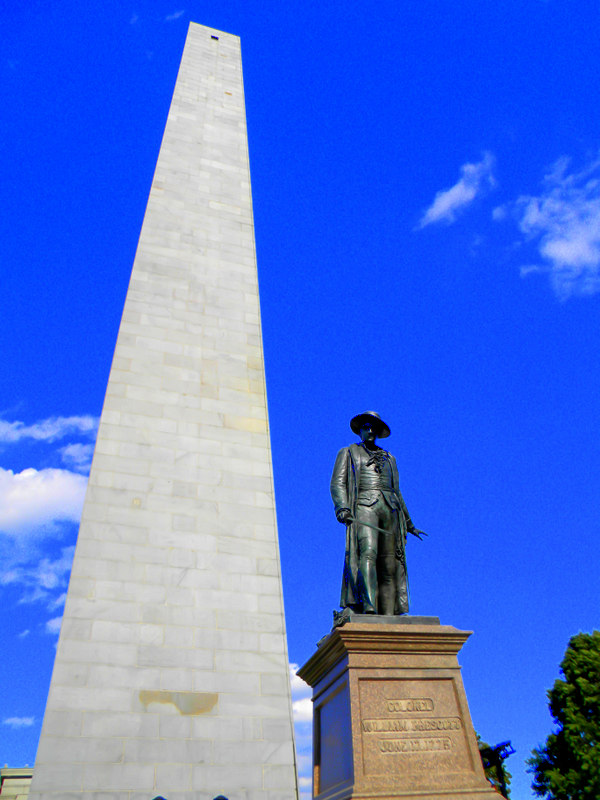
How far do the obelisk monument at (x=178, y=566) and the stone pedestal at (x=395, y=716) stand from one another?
208 centimetres

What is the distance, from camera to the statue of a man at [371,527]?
23.0 ft

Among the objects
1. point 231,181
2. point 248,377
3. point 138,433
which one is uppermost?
point 231,181

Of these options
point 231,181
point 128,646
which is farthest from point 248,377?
point 231,181

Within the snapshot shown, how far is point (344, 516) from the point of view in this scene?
732cm

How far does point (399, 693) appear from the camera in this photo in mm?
5895

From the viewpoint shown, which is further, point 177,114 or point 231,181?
point 177,114

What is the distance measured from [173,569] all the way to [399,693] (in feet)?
14.7

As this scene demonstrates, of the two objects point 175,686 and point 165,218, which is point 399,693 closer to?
point 175,686

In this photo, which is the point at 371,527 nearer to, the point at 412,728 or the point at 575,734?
the point at 412,728

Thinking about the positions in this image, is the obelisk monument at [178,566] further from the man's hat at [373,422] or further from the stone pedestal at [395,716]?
the man's hat at [373,422]

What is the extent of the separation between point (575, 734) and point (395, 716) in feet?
62.2

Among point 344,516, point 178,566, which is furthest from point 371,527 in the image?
point 178,566

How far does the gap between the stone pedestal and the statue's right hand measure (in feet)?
4.23

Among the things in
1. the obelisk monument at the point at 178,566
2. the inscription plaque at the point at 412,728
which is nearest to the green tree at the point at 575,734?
the obelisk monument at the point at 178,566
